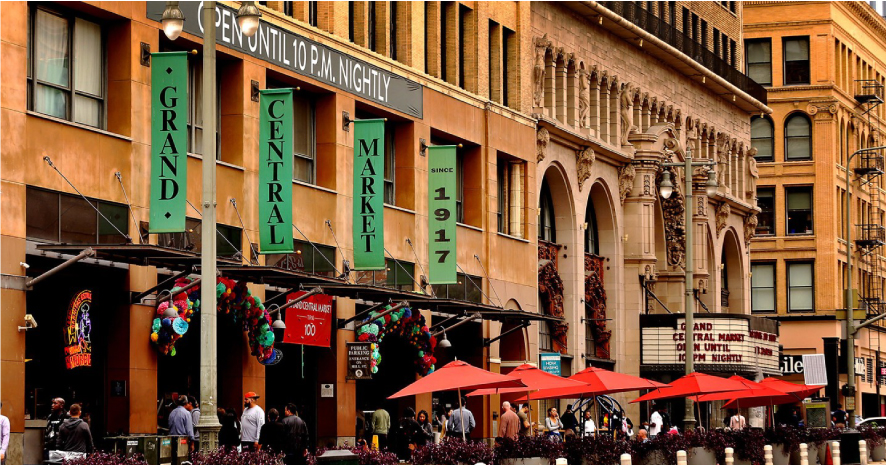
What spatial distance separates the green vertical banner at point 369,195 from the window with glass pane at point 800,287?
177 feet

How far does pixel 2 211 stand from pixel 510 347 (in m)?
24.0

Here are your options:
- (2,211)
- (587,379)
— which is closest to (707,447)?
(587,379)

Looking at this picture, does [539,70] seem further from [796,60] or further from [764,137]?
[796,60]

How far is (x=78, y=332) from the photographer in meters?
28.8

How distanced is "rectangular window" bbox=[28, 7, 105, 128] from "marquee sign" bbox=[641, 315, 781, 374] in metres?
33.4

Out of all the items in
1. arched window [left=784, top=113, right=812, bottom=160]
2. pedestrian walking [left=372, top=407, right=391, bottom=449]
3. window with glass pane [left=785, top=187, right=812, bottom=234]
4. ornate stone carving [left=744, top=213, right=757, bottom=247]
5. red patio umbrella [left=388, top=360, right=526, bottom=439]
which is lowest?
pedestrian walking [left=372, top=407, right=391, bottom=449]

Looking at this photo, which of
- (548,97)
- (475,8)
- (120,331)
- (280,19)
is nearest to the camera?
(120,331)

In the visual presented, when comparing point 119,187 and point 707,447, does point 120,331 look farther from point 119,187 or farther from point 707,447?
point 707,447

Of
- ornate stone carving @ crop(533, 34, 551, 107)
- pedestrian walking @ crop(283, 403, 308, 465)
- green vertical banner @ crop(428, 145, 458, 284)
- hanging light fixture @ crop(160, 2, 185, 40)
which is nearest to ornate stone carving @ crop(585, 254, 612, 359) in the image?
ornate stone carving @ crop(533, 34, 551, 107)

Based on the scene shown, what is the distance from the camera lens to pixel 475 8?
47062 mm

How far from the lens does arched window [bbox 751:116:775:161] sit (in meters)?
88.6

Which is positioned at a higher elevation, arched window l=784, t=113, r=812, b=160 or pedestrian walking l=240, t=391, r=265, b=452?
arched window l=784, t=113, r=812, b=160

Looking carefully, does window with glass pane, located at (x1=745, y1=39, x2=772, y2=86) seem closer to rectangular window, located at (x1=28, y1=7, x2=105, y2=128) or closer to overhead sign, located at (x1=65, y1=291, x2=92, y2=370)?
rectangular window, located at (x1=28, y1=7, x2=105, y2=128)

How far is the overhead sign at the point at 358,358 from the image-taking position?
126ft
